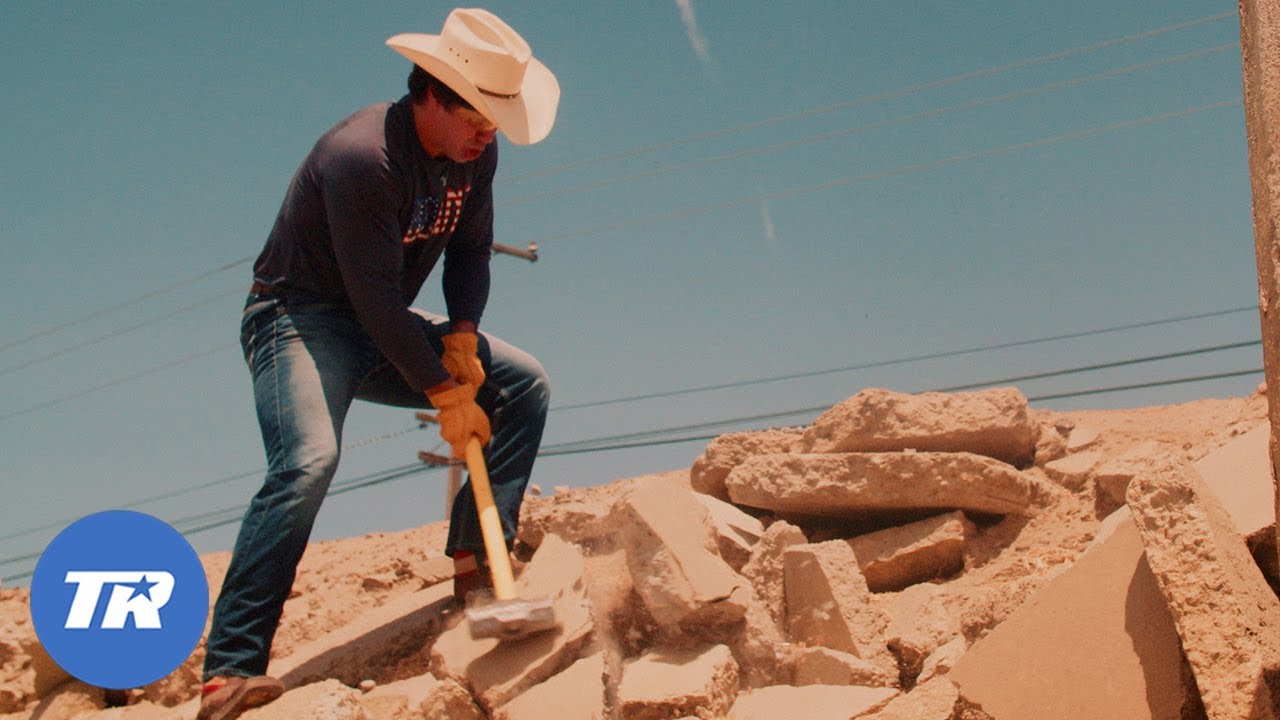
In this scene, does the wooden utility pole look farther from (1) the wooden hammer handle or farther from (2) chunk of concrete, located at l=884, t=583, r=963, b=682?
(1) the wooden hammer handle

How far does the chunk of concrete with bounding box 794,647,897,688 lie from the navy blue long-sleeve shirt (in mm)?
1543

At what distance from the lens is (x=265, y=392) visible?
12.4 ft

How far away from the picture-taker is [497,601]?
370cm

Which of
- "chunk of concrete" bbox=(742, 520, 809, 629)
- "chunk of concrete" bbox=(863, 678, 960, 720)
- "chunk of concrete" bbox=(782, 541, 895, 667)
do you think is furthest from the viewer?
"chunk of concrete" bbox=(742, 520, 809, 629)

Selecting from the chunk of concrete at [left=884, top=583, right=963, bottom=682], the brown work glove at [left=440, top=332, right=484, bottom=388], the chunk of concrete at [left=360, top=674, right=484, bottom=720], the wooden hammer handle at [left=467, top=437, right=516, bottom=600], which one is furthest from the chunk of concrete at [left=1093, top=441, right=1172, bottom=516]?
the chunk of concrete at [left=360, top=674, right=484, bottom=720]

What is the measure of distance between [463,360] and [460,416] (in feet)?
0.72

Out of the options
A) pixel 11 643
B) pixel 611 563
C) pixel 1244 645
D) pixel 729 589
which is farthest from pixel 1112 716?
pixel 11 643

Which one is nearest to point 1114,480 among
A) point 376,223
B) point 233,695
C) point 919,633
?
point 919,633

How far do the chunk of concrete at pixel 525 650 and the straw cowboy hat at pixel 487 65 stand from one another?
4.96ft

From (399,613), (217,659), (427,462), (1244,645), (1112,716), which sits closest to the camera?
(1244,645)

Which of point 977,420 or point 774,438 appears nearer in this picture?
point 977,420

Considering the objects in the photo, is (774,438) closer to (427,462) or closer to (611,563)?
(611,563)

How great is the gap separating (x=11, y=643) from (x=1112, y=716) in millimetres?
4271

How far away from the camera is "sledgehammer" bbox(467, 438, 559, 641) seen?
3.50 meters
